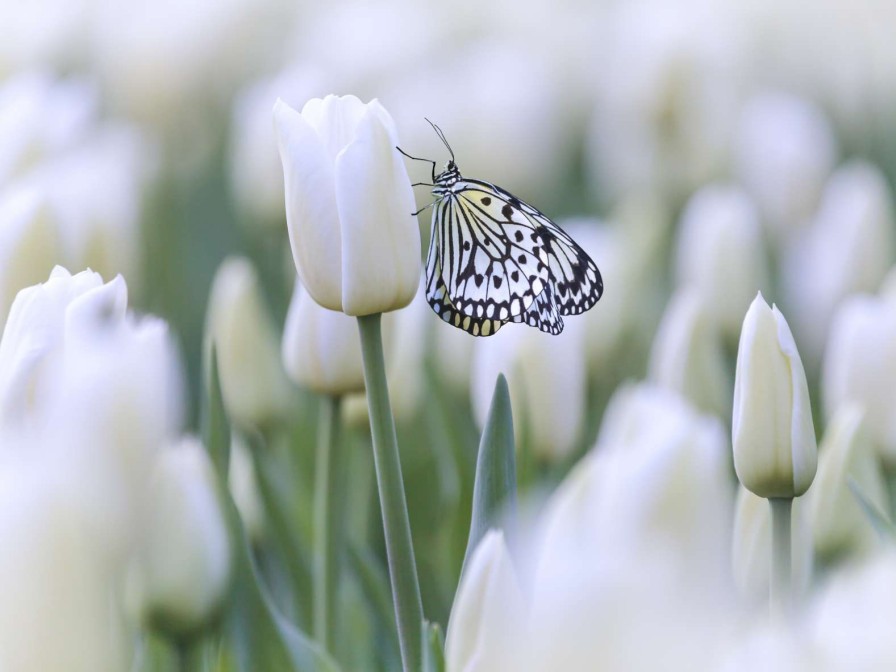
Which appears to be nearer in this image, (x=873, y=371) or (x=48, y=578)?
(x=48, y=578)

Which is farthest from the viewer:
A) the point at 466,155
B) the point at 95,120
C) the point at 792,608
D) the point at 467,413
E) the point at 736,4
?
the point at 736,4

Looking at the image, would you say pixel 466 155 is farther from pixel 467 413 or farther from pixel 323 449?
pixel 323 449

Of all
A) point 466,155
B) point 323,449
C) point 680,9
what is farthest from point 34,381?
point 680,9

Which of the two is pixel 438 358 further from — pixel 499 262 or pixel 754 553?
pixel 754 553

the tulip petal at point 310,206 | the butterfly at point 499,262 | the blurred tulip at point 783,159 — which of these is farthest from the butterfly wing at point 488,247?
the blurred tulip at point 783,159

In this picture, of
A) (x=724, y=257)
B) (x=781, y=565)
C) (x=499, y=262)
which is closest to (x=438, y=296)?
(x=499, y=262)
